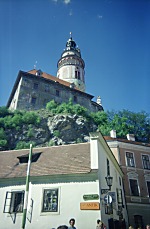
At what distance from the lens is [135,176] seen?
23.4 m

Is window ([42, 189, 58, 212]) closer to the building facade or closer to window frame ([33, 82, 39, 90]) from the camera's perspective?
the building facade

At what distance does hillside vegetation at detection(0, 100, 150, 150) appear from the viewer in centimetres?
3559

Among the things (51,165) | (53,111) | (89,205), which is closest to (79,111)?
(53,111)

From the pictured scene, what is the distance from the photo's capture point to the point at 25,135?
36.1 metres

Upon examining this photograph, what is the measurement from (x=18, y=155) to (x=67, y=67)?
51.5m

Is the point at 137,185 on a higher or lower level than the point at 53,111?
lower

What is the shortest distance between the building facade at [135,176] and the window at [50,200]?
11812mm

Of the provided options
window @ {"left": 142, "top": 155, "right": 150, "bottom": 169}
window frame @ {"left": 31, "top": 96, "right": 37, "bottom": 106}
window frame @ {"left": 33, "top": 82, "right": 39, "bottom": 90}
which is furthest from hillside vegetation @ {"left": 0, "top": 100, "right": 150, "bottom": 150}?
window @ {"left": 142, "top": 155, "right": 150, "bottom": 169}

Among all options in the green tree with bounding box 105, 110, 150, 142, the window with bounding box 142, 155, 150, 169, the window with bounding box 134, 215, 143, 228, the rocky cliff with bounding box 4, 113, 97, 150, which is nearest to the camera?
the window with bounding box 134, 215, 143, 228

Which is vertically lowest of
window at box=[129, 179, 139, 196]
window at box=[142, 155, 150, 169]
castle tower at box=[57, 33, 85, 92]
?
window at box=[129, 179, 139, 196]

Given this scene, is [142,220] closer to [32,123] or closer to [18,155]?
[18,155]

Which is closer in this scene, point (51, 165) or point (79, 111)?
point (51, 165)

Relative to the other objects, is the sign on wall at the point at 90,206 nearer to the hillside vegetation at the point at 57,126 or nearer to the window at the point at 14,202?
the window at the point at 14,202

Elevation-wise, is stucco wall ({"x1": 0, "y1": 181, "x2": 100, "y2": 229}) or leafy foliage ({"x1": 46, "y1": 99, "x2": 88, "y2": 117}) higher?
leafy foliage ({"x1": 46, "y1": 99, "x2": 88, "y2": 117})
